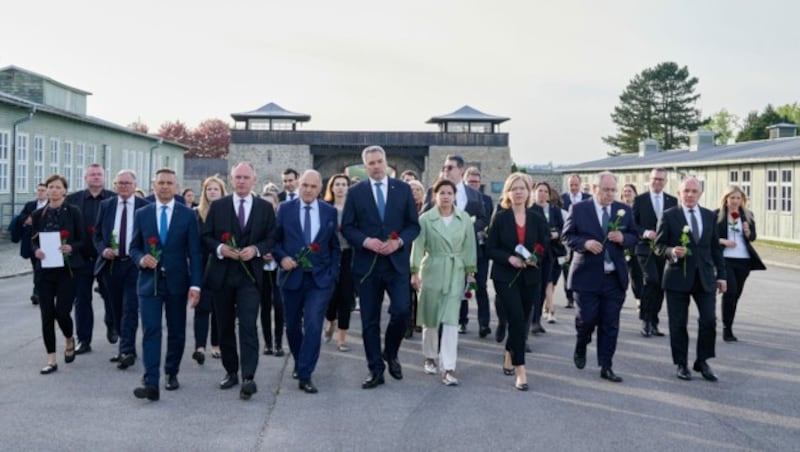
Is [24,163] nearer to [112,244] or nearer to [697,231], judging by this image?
[112,244]

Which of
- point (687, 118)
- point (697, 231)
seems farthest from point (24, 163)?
point (687, 118)

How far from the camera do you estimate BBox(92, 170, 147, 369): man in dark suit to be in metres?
8.12

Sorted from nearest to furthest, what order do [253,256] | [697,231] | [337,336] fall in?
1. [253,256]
2. [697,231]
3. [337,336]

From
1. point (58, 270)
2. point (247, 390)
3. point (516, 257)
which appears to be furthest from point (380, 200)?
point (58, 270)

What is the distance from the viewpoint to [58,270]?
786cm

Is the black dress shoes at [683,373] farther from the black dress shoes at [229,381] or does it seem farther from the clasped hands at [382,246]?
the black dress shoes at [229,381]

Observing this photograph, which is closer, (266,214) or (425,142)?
(266,214)

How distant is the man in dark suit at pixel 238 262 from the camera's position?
6.90 meters

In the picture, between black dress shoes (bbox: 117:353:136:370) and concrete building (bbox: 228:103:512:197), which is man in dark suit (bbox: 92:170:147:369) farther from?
concrete building (bbox: 228:103:512:197)

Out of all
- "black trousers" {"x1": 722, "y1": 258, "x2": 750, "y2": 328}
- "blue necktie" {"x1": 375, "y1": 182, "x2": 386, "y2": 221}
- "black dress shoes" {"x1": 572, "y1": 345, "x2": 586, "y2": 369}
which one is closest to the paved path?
"black dress shoes" {"x1": 572, "y1": 345, "x2": 586, "y2": 369}

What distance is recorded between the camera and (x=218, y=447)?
17.4 feet

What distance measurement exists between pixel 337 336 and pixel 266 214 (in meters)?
3.23

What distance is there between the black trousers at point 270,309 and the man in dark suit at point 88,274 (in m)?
1.92

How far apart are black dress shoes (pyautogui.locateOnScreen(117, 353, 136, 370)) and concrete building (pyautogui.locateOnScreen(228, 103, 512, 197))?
5175cm
